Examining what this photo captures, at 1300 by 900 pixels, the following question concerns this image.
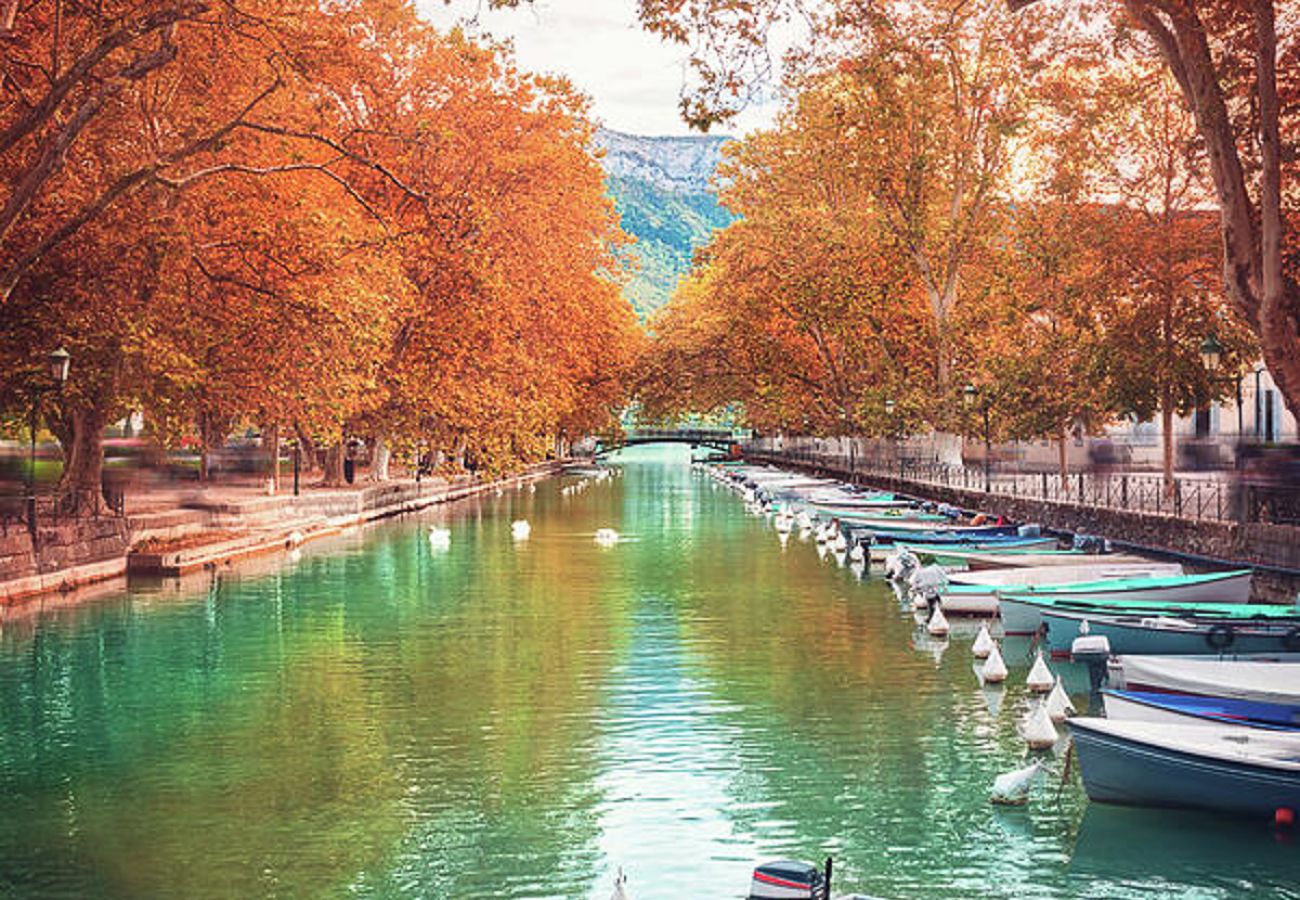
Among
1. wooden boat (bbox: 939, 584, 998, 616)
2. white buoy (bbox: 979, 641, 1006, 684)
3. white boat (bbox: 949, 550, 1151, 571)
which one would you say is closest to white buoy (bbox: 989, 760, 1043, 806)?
white buoy (bbox: 979, 641, 1006, 684)

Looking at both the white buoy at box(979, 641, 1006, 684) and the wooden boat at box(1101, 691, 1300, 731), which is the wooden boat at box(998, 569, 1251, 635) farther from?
the wooden boat at box(1101, 691, 1300, 731)

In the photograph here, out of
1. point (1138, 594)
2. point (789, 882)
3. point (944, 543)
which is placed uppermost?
point (1138, 594)

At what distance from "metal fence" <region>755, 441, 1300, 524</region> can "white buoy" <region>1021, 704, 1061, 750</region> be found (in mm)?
15567

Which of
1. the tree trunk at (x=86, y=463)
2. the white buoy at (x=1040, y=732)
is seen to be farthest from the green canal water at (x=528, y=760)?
the tree trunk at (x=86, y=463)

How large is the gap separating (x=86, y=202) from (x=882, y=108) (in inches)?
864

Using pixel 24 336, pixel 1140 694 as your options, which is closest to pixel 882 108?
pixel 1140 694

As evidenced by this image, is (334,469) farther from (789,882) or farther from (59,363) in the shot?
(789,882)

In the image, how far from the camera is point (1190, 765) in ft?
49.9

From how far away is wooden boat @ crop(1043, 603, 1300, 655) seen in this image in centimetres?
2247

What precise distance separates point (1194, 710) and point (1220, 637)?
22.5 feet

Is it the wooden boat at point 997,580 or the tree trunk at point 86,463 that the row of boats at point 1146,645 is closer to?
the wooden boat at point 997,580

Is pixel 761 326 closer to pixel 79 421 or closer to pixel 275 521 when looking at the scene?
pixel 275 521

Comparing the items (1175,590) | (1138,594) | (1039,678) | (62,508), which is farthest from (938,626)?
(62,508)

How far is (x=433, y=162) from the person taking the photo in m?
58.1
